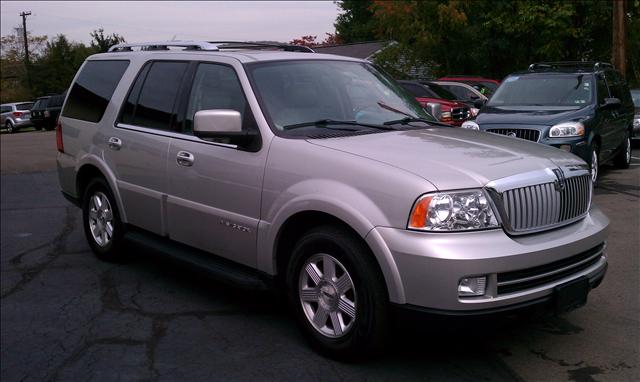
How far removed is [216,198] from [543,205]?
7.00 feet

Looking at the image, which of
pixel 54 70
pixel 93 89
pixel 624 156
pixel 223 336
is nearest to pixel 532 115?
pixel 624 156

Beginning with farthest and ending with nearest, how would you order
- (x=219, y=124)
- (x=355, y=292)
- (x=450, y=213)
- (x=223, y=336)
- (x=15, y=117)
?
(x=15, y=117) → (x=223, y=336) → (x=219, y=124) → (x=355, y=292) → (x=450, y=213)

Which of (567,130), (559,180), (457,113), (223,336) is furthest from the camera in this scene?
(567,130)

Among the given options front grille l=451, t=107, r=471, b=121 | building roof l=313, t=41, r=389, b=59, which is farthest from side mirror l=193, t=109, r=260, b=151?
building roof l=313, t=41, r=389, b=59

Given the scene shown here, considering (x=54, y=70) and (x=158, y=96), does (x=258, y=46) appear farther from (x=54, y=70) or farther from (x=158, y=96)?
(x=54, y=70)

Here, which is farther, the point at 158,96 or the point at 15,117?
the point at 15,117

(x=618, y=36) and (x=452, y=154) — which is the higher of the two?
(x=618, y=36)

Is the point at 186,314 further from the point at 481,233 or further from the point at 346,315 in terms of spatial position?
the point at 481,233

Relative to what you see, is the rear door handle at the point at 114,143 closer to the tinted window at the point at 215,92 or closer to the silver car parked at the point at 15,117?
the tinted window at the point at 215,92

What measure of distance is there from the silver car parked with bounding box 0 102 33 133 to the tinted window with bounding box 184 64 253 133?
33.7 metres

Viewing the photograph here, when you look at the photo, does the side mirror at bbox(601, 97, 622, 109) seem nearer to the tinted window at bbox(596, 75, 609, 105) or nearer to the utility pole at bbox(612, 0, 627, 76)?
the tinted window at bbox(596, 75, 609, 105)

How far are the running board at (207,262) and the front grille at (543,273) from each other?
5.06 feet

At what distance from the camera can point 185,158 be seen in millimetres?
4934

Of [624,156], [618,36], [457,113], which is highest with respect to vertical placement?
[618,36]
